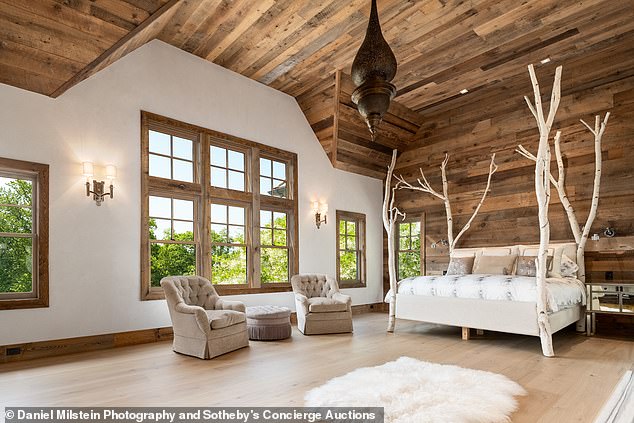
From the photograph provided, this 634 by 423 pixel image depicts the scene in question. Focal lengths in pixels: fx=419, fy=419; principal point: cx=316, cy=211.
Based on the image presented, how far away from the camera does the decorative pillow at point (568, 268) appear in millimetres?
5855

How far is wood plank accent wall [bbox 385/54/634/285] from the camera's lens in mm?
6098

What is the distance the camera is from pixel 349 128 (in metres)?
7.34

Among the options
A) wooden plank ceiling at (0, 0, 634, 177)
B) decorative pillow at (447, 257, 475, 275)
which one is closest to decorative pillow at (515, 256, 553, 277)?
decorative pillow at (447, 257, 475, 275)

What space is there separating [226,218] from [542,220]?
4161 millimetres

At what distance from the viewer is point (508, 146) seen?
282 inches

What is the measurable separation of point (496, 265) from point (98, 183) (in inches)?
209

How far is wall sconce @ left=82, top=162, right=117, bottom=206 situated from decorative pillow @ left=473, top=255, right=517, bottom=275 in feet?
16.6

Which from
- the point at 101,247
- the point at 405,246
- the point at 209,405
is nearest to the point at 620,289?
the point at 405,246

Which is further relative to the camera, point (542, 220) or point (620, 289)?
point (620, 289)

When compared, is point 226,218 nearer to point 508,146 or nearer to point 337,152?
point 337,152

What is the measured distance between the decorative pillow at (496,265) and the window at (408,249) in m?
2.07

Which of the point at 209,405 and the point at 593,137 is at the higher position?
the point at 593,137

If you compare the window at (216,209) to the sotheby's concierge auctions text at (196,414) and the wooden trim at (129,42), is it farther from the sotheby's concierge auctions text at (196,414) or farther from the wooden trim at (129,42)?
the sotheby's concierge auctions text at (196,414)

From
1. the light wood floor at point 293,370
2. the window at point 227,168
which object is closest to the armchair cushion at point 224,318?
the light wood floor at point 293,370
